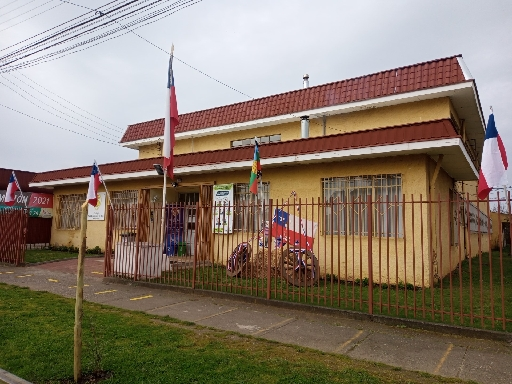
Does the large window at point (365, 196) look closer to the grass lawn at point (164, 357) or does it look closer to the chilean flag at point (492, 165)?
the chilean flag at point (492, 165)

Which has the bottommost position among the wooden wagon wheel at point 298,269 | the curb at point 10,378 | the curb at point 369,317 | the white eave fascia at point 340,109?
the curb at point 10,378

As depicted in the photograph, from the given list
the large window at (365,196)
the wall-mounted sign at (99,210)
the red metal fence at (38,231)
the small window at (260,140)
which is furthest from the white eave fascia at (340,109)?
the red metal fence at (38,231)

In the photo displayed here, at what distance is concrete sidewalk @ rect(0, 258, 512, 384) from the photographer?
430cm

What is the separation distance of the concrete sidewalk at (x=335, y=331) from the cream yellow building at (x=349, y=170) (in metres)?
0.83

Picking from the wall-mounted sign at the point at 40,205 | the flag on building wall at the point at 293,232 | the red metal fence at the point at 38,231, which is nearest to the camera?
the flag on building wall at the point at 293,232

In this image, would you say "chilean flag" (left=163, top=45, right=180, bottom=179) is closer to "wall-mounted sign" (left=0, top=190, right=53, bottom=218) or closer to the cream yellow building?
the cream yellow building

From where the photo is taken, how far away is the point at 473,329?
523cm

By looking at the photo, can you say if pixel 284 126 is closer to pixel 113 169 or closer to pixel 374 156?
pixel 374 156

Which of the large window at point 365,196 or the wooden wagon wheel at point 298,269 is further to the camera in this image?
the large window at point 365,196

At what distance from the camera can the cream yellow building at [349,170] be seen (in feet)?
27.0

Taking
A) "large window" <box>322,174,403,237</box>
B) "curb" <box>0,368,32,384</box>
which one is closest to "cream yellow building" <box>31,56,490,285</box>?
"large window" <box>322,174,403,237</box>

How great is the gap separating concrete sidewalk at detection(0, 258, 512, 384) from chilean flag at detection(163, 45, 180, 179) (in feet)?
11.2

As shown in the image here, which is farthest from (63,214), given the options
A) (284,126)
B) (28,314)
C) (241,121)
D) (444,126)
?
(444,126)

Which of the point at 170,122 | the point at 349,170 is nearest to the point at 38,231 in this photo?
the point at 170,122
